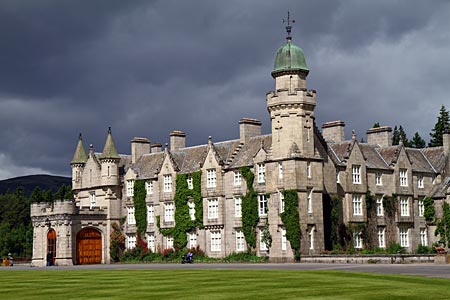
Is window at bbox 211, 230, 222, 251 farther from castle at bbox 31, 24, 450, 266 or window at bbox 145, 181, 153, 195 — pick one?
window at bbox 145, 181, 153, 195

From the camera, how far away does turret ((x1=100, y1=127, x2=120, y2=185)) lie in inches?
3007

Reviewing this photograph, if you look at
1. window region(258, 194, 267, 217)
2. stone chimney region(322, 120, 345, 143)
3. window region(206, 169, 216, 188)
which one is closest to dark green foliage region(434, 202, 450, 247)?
stone chimney region(322, 120, 345, 143)

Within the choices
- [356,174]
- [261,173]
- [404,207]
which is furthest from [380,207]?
[261,173]

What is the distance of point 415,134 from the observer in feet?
340

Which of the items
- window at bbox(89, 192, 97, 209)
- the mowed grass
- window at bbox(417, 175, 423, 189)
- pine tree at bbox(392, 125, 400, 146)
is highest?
pine tree at bbox(392, 125, 400, 146)

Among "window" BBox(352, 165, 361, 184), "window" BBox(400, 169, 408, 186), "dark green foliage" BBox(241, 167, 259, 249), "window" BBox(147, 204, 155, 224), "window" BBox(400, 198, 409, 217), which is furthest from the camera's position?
"window" BBox(147, 204, 155, 224)

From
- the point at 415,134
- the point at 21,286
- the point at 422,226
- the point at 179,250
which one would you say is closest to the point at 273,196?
the point at 179,250

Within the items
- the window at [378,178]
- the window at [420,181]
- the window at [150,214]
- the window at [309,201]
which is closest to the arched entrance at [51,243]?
the window at [150,214]

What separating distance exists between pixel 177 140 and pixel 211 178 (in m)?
9.03

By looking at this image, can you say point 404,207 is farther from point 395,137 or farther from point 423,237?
point 395,137

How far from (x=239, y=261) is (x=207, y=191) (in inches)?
306

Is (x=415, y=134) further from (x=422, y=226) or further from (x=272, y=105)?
(x=272, y=105)

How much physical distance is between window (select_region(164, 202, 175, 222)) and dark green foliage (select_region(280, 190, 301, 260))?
14723 millimetres

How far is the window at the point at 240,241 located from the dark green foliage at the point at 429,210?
18232 millimetres
